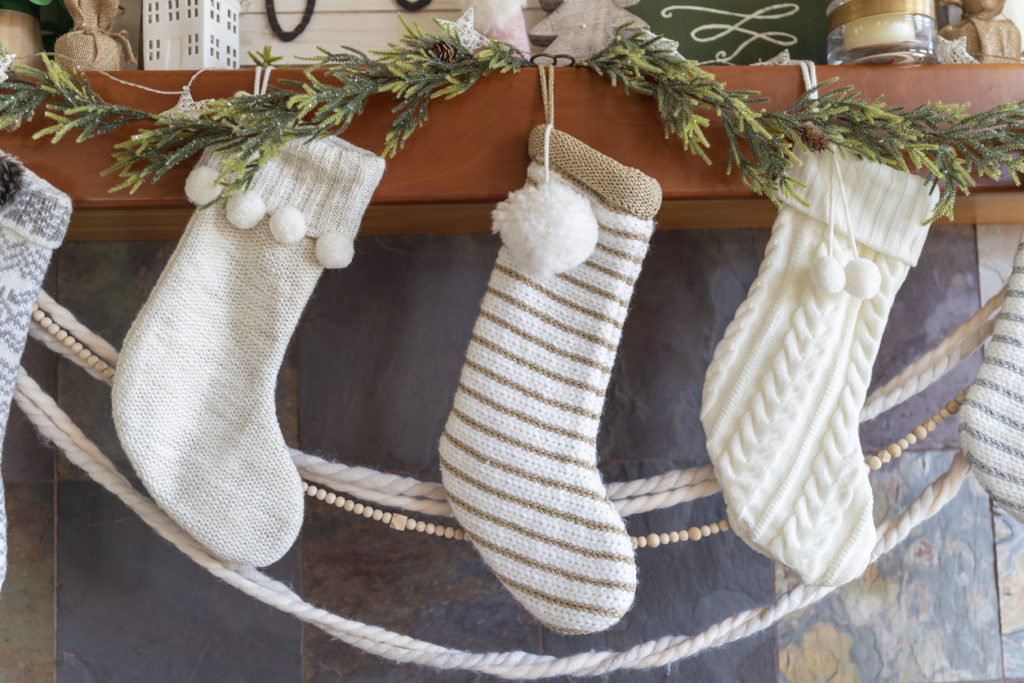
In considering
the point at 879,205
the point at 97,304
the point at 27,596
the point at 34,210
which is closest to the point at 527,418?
the point at 879,205

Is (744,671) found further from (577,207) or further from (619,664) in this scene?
(577,207)

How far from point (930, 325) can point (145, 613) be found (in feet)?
4.42

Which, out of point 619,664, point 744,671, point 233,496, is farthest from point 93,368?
point 744,671

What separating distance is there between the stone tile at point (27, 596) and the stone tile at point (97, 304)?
9 centimetres

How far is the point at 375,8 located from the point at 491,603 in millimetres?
916

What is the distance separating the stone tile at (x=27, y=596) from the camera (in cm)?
120

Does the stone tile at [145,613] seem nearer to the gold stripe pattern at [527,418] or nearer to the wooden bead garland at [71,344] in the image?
the wooden bead garland at [71,344]

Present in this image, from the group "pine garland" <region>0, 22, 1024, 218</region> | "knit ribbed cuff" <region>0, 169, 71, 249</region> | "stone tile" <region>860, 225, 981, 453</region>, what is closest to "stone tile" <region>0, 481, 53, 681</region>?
"knit ribbed cuff" <region>0, 169, 71, 249</region>

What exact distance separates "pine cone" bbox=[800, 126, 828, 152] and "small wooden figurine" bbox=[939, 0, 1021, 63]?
0.33 metres

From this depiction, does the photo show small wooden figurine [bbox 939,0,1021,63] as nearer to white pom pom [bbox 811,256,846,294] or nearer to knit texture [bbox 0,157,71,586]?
white pom pom [bbox 811,256,846,294]

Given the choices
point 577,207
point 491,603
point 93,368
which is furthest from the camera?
point 491,603

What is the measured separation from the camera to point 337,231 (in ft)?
3.12

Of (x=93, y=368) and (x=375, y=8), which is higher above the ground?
(x=375, y=8)

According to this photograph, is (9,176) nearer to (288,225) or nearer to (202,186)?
(202,186)
